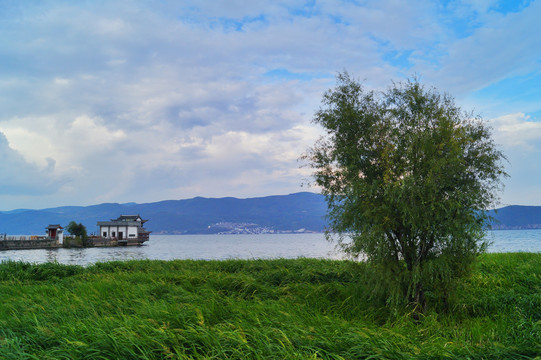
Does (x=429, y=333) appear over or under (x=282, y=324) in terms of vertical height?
under

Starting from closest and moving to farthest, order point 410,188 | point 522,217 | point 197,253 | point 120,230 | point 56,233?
point 410,188 → point 197,253 → point 56,233 → point 120,230 → point 522,217

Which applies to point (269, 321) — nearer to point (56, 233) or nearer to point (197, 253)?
point (197, 253)

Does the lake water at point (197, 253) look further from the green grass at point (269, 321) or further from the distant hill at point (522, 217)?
the distant hill at point (522, 217)

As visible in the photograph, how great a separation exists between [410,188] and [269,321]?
5263mm

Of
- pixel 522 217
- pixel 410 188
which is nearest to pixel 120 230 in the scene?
pixel 410 188

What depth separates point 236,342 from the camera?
214 inches

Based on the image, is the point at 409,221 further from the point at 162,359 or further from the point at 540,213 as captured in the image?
the point at 540,213

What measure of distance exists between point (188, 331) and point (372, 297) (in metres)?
6.52

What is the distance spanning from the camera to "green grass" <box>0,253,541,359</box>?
5.33m

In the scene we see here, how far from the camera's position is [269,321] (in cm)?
667

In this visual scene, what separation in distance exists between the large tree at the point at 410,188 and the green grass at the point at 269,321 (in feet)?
3.44

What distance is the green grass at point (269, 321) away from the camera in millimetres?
5332

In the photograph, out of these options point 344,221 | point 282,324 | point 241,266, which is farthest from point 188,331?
point 241,266

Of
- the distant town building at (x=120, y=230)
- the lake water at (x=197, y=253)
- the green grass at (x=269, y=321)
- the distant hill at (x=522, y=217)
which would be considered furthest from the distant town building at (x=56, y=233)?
the distant hill at (x=522, y=217)
